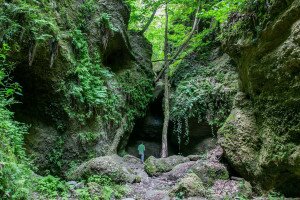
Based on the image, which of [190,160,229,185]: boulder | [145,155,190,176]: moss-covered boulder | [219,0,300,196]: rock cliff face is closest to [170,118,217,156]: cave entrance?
[145,155,190,176]: moss-covered boulder

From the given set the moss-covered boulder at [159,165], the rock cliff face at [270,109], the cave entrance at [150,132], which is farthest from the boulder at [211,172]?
the cave entrance at [150,132]

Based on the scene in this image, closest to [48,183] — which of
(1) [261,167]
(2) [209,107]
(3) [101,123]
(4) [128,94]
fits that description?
(3) [101,123]

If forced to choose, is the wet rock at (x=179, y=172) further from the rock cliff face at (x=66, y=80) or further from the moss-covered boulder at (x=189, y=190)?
the rock cliff face at (x=66, y=80)

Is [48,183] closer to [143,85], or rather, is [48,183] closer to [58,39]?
[58,39]

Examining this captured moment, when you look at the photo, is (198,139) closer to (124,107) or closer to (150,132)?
(150,132)

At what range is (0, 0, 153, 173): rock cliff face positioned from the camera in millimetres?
7926

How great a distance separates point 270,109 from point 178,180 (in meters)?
3.76

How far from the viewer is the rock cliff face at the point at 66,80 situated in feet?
26.0

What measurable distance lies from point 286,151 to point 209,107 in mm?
7556

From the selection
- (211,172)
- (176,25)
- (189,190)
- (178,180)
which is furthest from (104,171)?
(176,25)

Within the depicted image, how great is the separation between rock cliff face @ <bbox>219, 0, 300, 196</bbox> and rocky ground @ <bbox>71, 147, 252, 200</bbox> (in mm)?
554

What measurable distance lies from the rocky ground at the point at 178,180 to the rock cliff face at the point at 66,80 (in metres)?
1.55

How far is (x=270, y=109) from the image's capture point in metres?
6.73

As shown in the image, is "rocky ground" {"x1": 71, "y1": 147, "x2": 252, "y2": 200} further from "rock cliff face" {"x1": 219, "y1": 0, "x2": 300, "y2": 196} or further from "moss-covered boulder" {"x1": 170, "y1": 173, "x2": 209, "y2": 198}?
"rock cliff face" {"x1": 219, "y1": 0, "x2": 300, "y2": 196}
